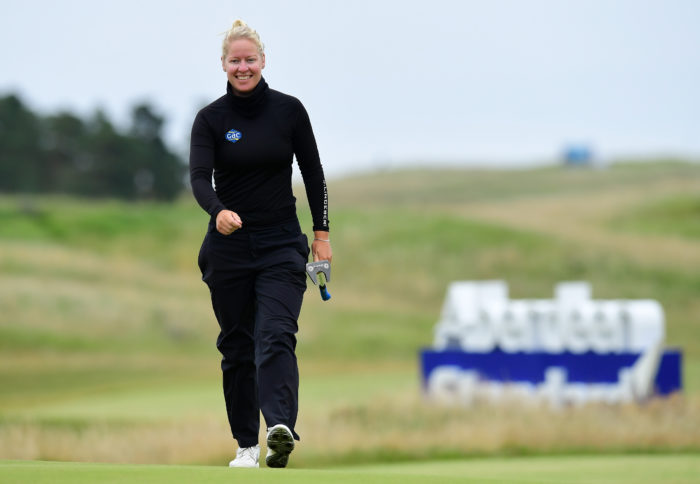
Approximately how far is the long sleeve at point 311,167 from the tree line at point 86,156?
1972 inches

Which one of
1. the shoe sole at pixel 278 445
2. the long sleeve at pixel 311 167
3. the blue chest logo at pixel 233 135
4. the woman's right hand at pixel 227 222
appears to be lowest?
the shoe sole at pixel 278 445

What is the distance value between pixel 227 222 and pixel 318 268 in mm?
613

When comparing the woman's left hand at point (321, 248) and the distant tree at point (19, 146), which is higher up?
the distant tree at point (19, 146)

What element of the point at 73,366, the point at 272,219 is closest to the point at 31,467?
the point at 272,219

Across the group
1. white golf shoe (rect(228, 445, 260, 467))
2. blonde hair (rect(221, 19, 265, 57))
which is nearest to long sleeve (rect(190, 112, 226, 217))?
blonde hair (rect(221, 19, 265, 57))

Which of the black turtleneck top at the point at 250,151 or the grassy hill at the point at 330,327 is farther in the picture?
the grassy hill at the point at 330,327

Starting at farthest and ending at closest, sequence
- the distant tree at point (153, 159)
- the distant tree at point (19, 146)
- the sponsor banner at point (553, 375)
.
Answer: the distant tree at point (19, 146)
the distant tree at point (153, 159)
the sponsor banner at point (553, 375)

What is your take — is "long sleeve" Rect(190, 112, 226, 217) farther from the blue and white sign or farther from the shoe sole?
the blue and white sign

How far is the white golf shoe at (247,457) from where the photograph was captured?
5.66 metres

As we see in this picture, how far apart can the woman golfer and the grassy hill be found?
4.85 metres

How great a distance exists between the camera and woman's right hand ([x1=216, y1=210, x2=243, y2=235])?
5121 mm

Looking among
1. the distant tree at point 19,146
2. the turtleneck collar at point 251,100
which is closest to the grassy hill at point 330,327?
the turtleneck collar at point 251,100

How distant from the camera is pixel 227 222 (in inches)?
202

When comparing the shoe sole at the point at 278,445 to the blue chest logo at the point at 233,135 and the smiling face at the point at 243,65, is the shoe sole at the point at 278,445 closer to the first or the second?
the blue chest logo at the point at 233,135
